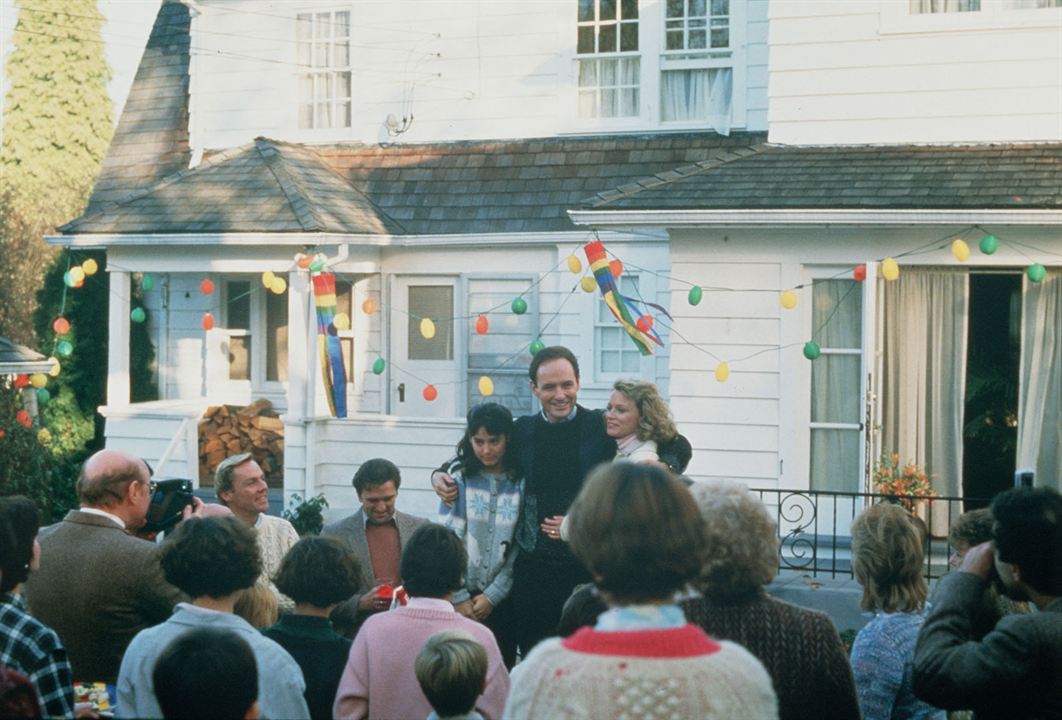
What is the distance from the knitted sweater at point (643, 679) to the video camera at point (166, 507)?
118 inches

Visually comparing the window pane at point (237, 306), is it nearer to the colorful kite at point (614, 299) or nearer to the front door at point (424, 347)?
the front door at point (424, 347)

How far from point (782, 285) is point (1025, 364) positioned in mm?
1958

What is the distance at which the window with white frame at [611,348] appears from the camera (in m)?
13.7

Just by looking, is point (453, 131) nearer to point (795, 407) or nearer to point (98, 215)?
point (98, 215)

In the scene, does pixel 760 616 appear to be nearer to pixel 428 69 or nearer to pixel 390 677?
pixel 390 677

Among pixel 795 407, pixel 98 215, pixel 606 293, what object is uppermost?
pixel 98 215

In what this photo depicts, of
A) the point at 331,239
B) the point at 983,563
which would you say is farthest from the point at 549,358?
the point at 331,239

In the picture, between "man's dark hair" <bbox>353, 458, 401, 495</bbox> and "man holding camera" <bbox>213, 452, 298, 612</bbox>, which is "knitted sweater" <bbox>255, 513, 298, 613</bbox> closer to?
"man holding camera" <bbox>213, 452, 298, 612</bbox>

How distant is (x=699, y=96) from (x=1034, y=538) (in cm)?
1078

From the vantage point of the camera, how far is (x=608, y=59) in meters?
14.1

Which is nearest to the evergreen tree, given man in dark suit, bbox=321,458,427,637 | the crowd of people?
man in dark suit, bbox=321,458,427,637

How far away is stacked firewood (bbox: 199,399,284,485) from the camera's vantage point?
14828 millimetres

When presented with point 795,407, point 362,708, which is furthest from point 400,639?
point 795,407

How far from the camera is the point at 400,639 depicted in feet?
13.9
